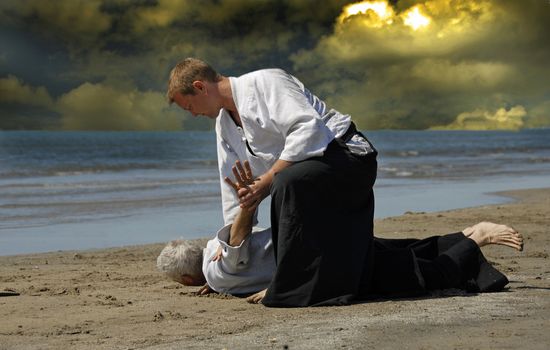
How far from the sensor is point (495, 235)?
17.9 feet

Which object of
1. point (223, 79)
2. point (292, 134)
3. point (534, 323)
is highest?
point (223, 79)

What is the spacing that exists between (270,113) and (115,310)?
4.81 feet

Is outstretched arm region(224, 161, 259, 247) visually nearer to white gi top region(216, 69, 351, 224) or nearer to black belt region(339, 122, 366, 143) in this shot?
white gi top region(216, 69, 351, 224)

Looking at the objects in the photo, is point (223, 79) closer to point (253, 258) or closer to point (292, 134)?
point (292, 134)

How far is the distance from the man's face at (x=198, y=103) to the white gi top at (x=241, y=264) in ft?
2.26

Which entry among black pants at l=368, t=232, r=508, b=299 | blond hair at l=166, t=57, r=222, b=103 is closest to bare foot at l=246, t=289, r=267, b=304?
black pants at l=368, t=232, r=508, b=299

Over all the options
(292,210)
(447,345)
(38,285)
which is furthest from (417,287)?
(38,285)

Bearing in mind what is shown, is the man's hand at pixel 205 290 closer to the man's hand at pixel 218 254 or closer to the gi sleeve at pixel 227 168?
the man's hand at pixel 218 254

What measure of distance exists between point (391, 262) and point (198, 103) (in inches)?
56.3

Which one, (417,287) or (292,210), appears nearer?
(292,210)

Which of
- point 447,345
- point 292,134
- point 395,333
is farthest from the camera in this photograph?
point 292,134

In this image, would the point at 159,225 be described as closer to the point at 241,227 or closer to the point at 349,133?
the point at 241,227

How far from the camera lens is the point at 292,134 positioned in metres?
4.71

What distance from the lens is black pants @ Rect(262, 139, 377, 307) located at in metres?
4.79
